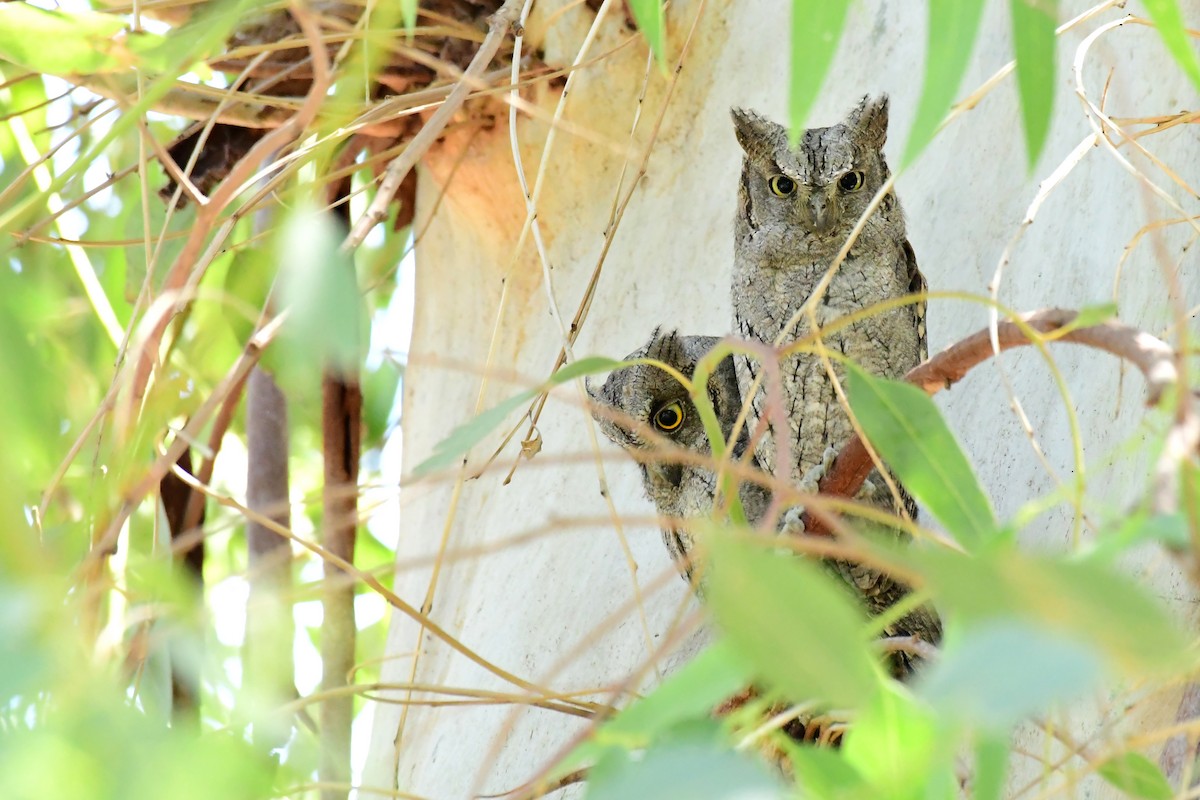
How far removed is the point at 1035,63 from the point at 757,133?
1040mm

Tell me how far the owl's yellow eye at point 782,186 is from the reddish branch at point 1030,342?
658 millimetres

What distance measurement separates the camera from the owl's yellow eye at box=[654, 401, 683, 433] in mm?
1829

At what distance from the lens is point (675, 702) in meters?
0.60

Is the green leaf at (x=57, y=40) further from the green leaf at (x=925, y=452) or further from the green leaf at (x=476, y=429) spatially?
the green leaf at (x=925, y=452)

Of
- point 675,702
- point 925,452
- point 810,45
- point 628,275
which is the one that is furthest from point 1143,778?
point 628,275

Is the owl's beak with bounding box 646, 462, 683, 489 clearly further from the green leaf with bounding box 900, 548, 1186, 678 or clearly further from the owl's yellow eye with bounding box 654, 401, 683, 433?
the green leaf with bounding box 900, 548, 1186, 678

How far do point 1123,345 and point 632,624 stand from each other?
113 cm

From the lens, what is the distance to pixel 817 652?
484 millimetres

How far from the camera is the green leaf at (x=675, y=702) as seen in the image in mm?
590

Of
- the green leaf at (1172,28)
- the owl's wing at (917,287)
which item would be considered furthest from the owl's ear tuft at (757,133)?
the green leaf at (1172,28)

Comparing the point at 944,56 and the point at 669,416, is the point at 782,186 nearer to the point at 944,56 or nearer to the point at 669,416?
the point at 669,416

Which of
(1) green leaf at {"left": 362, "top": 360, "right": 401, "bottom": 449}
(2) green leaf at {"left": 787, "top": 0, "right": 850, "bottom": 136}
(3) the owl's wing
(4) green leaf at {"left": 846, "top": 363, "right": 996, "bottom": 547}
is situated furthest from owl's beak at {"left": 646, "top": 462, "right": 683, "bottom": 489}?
(2) green leaf at {"left": 787, "top": 0, "right": 850, "bottom": 136}

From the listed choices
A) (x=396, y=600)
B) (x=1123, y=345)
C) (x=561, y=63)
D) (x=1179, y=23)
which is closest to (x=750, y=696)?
(x=396, y=600)

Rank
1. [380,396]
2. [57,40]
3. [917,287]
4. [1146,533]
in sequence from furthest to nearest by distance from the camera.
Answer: [380,396] < [917,287] < [57,40] < [1146,533]
